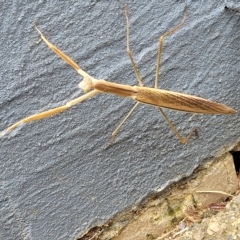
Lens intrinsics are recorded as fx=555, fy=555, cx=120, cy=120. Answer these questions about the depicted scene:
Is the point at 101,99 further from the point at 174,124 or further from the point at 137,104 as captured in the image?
the point at 174,124

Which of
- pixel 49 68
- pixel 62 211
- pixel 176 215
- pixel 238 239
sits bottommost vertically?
pixel 238 239

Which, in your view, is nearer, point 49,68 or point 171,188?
point 49,68

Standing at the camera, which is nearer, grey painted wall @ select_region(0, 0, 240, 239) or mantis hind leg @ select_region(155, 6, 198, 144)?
grey painted wall @ select_region(0, 0, 240, 239)

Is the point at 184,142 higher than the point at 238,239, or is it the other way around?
the point at 184,142

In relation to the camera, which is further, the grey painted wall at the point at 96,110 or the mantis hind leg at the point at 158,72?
the mantis hind leg at the point at 158,72

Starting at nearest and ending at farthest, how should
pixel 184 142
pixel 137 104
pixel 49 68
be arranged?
pixel 49 68 → pixel 137 104 → pixel 184 142

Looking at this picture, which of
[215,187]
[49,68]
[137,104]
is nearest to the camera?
[49,68]

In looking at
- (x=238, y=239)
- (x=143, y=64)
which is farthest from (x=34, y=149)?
(x=238, y=239)

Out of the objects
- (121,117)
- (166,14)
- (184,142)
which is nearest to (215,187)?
(184,142)
